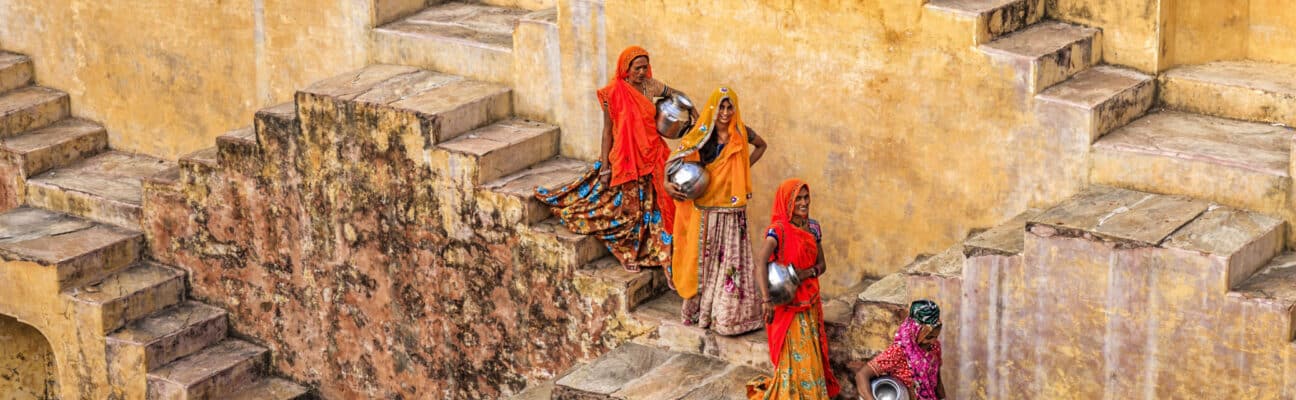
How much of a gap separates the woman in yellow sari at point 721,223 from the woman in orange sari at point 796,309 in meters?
0.46

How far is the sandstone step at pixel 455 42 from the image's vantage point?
1115cm

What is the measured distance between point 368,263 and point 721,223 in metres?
2.56

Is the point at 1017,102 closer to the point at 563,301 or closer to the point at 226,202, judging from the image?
the point at 563,301

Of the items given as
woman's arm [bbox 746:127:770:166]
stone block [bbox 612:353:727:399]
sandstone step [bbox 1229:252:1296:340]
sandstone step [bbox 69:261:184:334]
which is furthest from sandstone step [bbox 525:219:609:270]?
sandstone step [bbox 1229:252:1296:340]

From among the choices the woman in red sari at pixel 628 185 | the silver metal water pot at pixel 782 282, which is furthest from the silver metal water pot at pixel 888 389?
the woman in red sari at pixel 628 185

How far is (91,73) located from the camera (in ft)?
43.0

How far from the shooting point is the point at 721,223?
9305 millimetres

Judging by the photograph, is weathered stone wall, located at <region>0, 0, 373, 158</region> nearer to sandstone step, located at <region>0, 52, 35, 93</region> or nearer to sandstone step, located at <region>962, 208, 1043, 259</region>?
sandstone step, located at <region>0, 52, 35, 93</region>

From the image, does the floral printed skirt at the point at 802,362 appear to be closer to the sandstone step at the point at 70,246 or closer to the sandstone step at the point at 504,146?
the sandstone step at the point at 504,146

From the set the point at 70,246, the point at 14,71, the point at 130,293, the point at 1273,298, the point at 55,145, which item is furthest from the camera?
the point at 14,71

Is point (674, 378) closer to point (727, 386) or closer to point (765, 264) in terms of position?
point (727, 386)

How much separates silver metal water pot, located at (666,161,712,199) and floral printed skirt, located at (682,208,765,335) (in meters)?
0.15

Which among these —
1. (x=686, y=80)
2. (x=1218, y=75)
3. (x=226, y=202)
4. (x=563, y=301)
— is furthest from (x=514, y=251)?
(x=1218, y=75)

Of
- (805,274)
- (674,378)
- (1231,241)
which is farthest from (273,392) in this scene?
(1231,241)
